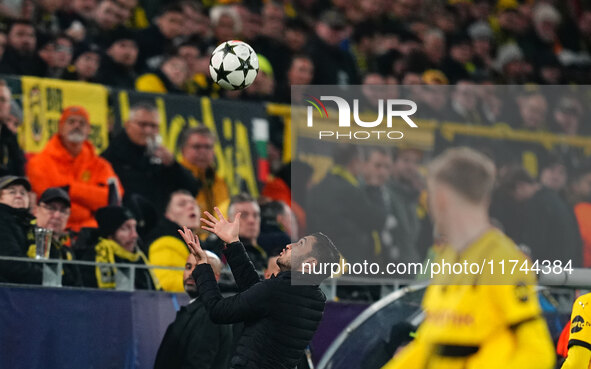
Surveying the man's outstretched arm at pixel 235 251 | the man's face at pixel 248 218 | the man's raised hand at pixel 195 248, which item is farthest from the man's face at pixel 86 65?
the man's raised hand at pixel 195 248

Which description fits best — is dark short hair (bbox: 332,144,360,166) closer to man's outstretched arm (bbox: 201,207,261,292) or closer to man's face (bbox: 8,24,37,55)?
man's face (bbox: 8,24,37,55)

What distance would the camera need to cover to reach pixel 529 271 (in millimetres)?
5223

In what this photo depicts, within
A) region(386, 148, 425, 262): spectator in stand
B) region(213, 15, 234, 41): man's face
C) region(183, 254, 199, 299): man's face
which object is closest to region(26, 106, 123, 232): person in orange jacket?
region(183, 254, 199, 299): man's face

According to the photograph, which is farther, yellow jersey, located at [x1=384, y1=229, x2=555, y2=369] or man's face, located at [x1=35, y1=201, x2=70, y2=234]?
man's face, located at [x1=35, y1=201, x2=70, y2=234]

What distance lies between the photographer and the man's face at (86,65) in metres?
11.9

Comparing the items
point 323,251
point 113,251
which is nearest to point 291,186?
point 113,251

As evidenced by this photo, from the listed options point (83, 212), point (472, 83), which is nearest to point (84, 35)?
point (83, 212)

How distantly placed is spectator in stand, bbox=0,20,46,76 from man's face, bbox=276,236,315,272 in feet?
17.1

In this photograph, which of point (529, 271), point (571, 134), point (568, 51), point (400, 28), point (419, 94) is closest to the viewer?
point (529, 271)

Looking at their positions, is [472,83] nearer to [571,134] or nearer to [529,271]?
[571,134]

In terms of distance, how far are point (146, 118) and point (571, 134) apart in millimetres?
7746

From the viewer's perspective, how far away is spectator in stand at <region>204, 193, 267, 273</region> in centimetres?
1009

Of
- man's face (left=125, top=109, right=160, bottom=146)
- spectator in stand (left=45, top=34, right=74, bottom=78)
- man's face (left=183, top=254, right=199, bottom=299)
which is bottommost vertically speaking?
man's face (left=183, top=254, right=199, bottom=299)

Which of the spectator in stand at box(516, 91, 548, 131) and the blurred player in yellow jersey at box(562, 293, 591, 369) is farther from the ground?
the spectator in stand at box(516, 91, 548, 131)
